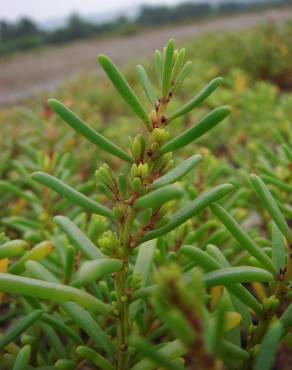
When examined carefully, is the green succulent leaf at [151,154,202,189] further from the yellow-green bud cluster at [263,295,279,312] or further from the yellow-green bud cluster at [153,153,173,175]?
the yellow-green bud cluster at [263,295,279,312]

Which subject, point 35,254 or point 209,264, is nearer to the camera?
point 209,264

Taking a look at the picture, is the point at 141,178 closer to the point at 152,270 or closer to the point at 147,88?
the point at 147,88

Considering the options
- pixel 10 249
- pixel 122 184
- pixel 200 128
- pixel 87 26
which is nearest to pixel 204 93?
pixel 200 128

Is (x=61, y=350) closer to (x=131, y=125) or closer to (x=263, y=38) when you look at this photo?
(x=131, y=125)

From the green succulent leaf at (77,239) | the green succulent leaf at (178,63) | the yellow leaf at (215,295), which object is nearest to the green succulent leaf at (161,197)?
the green succulent leaf at (77,239)

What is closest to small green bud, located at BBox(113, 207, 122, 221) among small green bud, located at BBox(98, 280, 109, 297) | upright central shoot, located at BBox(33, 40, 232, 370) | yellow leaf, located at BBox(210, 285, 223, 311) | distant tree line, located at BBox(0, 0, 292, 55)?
upright central shoot, located at BBox(33, 40, 232, 370)

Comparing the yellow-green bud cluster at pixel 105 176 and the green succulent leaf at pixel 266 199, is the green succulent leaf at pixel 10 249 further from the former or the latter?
the green succulent leaf at pixel 266 199

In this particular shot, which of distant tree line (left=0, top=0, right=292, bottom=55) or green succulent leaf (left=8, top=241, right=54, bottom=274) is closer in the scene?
green succulent leaf (left=8, top=241, right=54, bottom=274)
